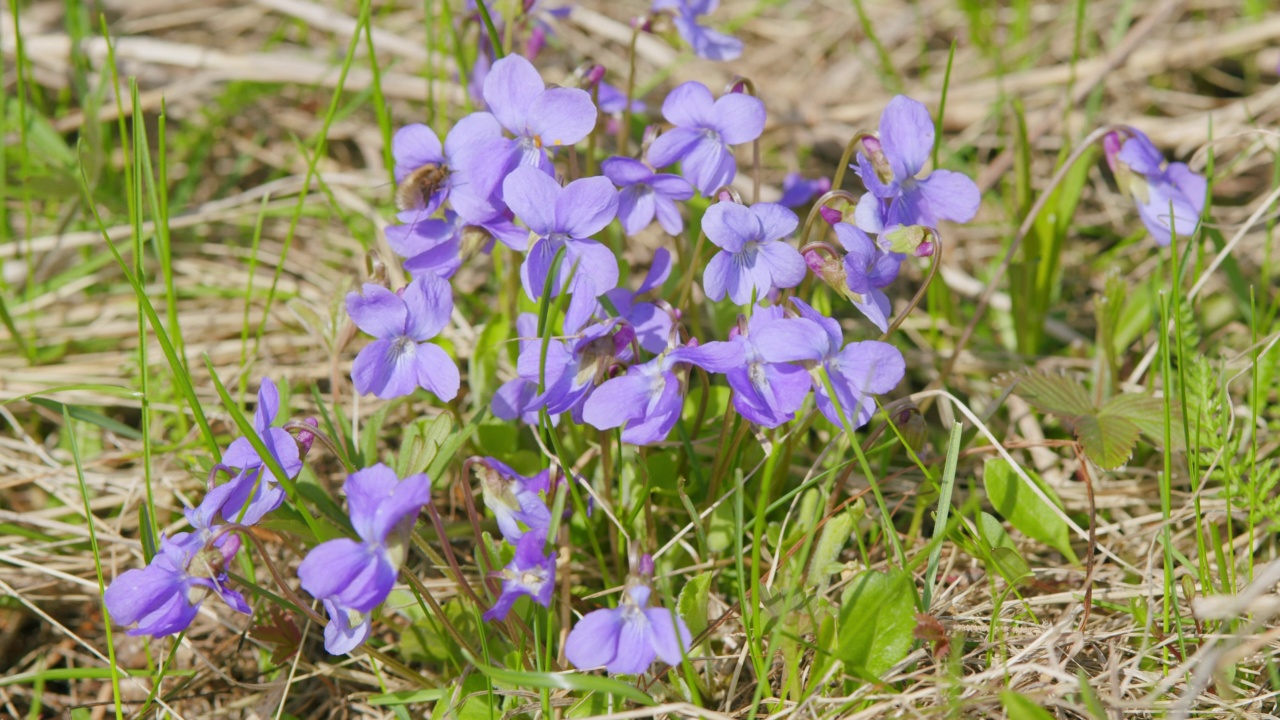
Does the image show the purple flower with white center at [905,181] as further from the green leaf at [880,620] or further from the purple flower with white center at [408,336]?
the purple flower with white center at [408,336]

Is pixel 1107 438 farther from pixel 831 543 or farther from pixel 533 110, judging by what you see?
pixel 533 110

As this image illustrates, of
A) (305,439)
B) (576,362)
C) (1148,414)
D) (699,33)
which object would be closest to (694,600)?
Result: (576,362)

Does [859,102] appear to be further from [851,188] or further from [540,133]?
[540,133]

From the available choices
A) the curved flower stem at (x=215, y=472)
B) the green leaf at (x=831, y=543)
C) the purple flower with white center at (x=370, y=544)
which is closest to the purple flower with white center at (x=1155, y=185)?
the green leaf at (x=831, y=543)

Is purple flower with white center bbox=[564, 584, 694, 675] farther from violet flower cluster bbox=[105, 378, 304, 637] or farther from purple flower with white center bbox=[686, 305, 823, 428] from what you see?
violet flower cluster bbox=[105, 378, 304, 637]

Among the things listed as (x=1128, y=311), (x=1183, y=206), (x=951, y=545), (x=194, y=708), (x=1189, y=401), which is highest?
(x=1183, y=206)

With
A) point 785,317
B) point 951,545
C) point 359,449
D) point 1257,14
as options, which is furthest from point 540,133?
point 1257,14
